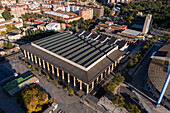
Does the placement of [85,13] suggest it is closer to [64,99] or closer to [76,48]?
[76,48]

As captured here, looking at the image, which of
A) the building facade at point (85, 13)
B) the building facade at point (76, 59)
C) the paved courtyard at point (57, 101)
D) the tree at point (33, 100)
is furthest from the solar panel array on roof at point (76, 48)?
the building facade at point (85, 13)

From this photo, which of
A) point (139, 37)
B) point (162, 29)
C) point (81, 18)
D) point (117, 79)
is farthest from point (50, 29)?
point (162, 29)

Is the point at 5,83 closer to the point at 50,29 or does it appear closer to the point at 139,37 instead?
the point at 50,29

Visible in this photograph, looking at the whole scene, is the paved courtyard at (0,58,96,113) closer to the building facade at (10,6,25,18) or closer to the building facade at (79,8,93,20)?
the building facade at (79,8,93,20)

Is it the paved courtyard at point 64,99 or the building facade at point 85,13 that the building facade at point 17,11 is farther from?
the paved courtyard at point 64,99

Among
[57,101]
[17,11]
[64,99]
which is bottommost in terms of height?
[57,101]

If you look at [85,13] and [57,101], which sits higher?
[85,13]

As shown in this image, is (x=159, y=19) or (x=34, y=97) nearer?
(x=34, y=97)

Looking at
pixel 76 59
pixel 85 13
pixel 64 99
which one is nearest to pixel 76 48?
pixel 76 59

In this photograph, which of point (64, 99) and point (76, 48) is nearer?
point (64, 99)
